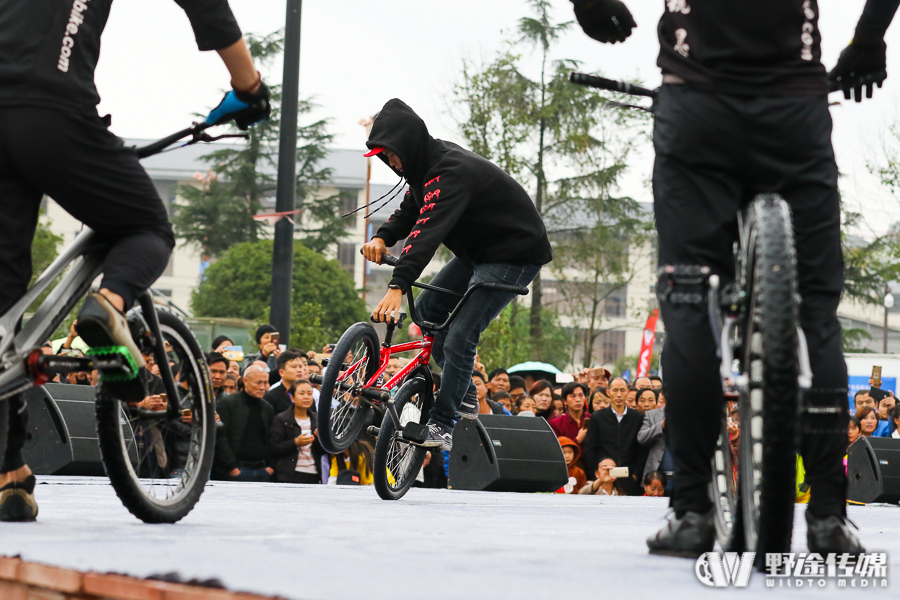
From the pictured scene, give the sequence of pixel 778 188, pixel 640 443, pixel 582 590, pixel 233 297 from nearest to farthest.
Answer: pixel 582 590
pixel 778 188
pixel 640 443
pixel 233 297

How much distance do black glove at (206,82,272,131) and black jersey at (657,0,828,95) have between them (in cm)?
141

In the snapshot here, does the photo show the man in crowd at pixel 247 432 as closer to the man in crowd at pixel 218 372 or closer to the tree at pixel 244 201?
the man in crowd at pixel 218 372

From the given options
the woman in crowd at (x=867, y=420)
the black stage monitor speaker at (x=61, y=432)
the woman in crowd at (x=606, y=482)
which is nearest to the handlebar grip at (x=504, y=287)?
the black stage monitor speaker at (x=61, y=432)

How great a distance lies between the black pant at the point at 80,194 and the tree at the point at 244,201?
43420 millimetres

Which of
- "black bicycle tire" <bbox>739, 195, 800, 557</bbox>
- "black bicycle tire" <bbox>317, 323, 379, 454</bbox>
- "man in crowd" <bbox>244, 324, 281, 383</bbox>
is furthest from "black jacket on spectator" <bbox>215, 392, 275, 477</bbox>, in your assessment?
"black bicycle tire" <bbox>739, 195, 800, 557</bbox>

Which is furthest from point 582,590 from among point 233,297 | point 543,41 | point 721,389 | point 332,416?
point 233,297

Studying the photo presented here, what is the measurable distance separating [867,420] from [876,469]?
2938mm

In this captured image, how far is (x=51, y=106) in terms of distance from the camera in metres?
3.22

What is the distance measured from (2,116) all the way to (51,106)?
138mm

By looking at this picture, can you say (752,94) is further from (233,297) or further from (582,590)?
(233,297)

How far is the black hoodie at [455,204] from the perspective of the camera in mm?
6133

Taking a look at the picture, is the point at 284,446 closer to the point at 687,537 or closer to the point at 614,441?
the point at 614,441

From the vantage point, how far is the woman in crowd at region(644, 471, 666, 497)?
11.7m

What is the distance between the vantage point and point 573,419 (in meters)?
12.7
